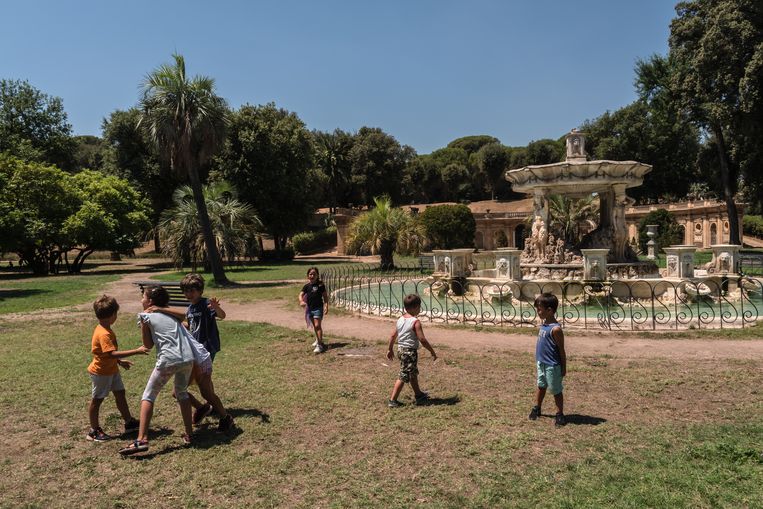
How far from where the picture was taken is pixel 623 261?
52.2 ft

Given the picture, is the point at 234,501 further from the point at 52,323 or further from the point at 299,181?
the point at 299,181

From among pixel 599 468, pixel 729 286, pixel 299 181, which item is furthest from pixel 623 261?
pixel 299 181

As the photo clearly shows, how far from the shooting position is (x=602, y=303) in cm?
1346

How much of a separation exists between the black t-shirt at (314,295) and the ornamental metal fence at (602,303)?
284 centimetres

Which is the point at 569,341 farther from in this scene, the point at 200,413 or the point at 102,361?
the point at 102,361

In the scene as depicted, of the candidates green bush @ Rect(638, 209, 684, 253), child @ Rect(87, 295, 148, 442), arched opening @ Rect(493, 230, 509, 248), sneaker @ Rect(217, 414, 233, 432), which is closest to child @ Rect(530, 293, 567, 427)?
sneaker @ Rect(217, 414, 233, 432)

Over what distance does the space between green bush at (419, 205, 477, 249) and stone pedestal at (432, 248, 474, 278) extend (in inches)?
780

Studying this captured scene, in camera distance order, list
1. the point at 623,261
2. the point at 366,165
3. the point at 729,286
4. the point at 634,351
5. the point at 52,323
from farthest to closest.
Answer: the point at 366,165 < the point at 623,261 < the point at 729,286 < the point at 52,323 < the point at 634,351

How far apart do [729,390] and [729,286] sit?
10.1 metres

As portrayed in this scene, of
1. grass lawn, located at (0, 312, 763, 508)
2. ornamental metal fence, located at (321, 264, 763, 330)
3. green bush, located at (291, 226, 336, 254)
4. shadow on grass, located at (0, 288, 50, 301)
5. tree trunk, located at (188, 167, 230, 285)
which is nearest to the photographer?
grass lawn, located at (0, 312, 763, 508)

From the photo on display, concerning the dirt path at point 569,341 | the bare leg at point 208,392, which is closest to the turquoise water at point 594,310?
the dirt path at point 569,341

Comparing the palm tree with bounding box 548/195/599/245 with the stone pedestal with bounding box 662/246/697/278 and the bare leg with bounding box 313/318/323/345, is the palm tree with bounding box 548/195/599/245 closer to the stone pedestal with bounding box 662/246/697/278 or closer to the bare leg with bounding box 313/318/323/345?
the stone pedestal with bounding box 662/246/697/278

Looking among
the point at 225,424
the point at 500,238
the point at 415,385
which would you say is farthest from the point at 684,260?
the point at 500,238

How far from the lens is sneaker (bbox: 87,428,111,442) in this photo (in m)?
5.19
